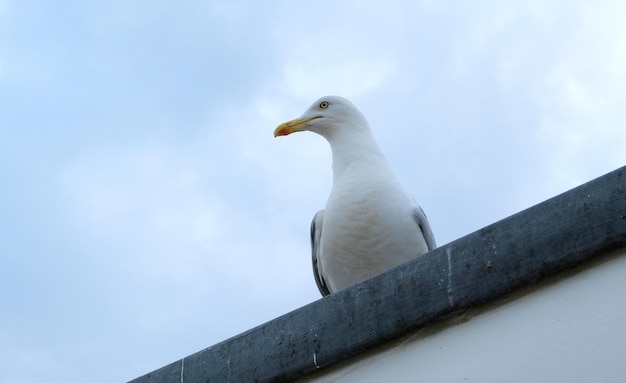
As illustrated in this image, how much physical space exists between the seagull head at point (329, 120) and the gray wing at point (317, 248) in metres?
0.66

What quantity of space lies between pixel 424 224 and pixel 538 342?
308 centimetres

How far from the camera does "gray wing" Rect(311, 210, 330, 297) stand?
20.2 ft

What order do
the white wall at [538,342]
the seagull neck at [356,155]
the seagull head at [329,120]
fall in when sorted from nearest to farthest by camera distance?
the white wall at [538,342] < the seagull neck at [356,155] < the seagull head at [329,120]

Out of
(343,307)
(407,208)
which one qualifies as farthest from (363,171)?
(343,307)

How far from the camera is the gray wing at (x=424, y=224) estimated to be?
5.77 metres

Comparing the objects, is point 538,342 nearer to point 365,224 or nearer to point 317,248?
point 365,224

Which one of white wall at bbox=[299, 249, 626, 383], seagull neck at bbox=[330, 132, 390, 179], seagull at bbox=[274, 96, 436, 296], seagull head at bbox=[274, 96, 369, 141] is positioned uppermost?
seagull head at bbox=[274, 96, 369, 141]

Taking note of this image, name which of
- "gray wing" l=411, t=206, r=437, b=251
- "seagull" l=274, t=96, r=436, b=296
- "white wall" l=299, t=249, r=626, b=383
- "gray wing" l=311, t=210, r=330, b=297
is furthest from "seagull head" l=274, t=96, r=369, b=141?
"white wall" l=299, t=249, r=626, b=383

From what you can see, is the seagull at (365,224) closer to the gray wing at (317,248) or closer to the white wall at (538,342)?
the gray wing at (317,248)

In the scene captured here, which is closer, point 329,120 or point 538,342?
point 538,342

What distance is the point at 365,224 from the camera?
557 centimetres

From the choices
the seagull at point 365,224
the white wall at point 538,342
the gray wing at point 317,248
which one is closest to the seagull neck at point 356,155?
the seagull at point 365,224

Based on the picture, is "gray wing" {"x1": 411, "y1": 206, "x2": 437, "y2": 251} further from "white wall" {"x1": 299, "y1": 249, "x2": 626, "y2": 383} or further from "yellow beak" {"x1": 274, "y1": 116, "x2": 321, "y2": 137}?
"white wall" {"x1": 299, "y1": 249, "x2": 626, "y2": 383}

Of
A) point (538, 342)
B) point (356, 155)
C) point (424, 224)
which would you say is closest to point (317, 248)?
point (356, 155)
